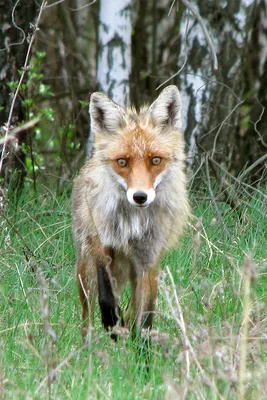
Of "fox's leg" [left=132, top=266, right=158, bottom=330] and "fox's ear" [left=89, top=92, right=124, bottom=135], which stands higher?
"fox's ear" [left=89, top=92, right=124, bottom=135]

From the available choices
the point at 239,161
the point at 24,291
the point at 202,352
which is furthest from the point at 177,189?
the point at 239,161

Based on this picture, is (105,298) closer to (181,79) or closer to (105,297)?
(105,297)

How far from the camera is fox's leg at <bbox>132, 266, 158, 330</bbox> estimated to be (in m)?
5.57

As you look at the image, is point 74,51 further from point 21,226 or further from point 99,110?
point 99,110

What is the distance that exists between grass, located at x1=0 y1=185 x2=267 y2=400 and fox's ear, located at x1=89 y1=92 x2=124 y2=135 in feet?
3.20

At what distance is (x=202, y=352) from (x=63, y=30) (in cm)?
1219

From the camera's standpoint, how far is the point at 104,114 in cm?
587

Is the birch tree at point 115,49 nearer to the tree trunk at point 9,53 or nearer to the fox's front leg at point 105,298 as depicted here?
the tree trunk at point 9,53

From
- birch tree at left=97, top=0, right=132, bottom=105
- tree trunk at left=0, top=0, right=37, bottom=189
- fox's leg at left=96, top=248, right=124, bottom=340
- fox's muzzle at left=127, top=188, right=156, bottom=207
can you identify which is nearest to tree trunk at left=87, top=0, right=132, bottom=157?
birch tree at left=97, top=0, right=132, bottom=105

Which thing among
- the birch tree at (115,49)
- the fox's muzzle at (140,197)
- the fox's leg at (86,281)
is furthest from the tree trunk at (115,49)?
the fox's muzzle at (140,197)

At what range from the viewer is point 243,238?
7293 millimetres

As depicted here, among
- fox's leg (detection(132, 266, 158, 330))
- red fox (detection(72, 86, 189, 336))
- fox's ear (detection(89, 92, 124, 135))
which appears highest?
fox's ear (detection(89, 92, 124, 135))

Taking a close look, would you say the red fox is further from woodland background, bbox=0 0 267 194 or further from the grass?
woodland background, bbox=0 0 267 194

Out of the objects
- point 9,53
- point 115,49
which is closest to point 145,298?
point 9,53
